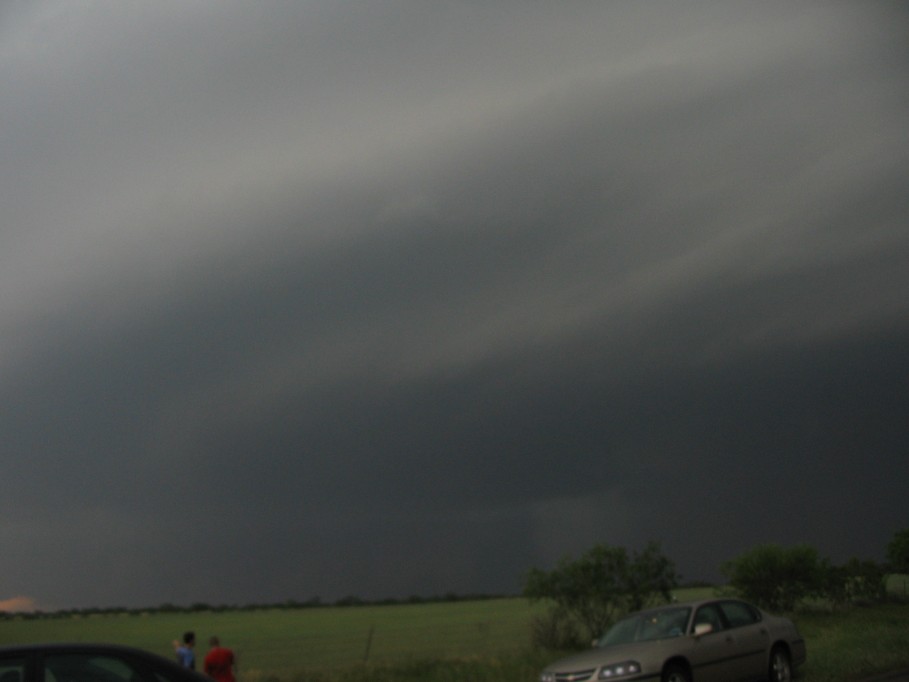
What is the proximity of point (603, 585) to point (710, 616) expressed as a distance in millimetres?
17560

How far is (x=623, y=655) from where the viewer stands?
15.1 m

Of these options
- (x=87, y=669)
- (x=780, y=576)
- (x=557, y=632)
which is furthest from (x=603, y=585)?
(x=87, y=669)

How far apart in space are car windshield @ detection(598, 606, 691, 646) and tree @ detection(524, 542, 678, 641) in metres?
17.1

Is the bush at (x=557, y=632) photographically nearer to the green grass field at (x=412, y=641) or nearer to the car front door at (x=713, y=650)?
the green grass field at (x=412, y=641)

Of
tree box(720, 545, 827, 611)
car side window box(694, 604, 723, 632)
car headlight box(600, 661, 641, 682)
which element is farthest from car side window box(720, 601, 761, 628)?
tree box(720, 545, 827, 611)

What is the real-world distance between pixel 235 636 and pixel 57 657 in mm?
49818

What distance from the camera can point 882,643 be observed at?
2411cm

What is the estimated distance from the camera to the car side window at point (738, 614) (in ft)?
56.0

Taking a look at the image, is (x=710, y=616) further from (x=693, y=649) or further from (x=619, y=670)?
(x=619, y=670)

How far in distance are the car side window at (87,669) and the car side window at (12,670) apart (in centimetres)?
18

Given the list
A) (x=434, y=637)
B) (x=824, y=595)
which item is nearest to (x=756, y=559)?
(x=824, y=595)

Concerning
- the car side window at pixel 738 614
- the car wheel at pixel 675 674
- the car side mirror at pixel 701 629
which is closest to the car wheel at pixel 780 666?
the car side window at pixel 738 614

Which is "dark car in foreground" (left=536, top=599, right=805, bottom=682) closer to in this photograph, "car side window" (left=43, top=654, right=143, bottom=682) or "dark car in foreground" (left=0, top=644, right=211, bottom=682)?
"dark car in foreground" (left=0, top=644, right=211, bottom=682)

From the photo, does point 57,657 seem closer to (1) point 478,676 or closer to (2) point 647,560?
(1) point 478,676
